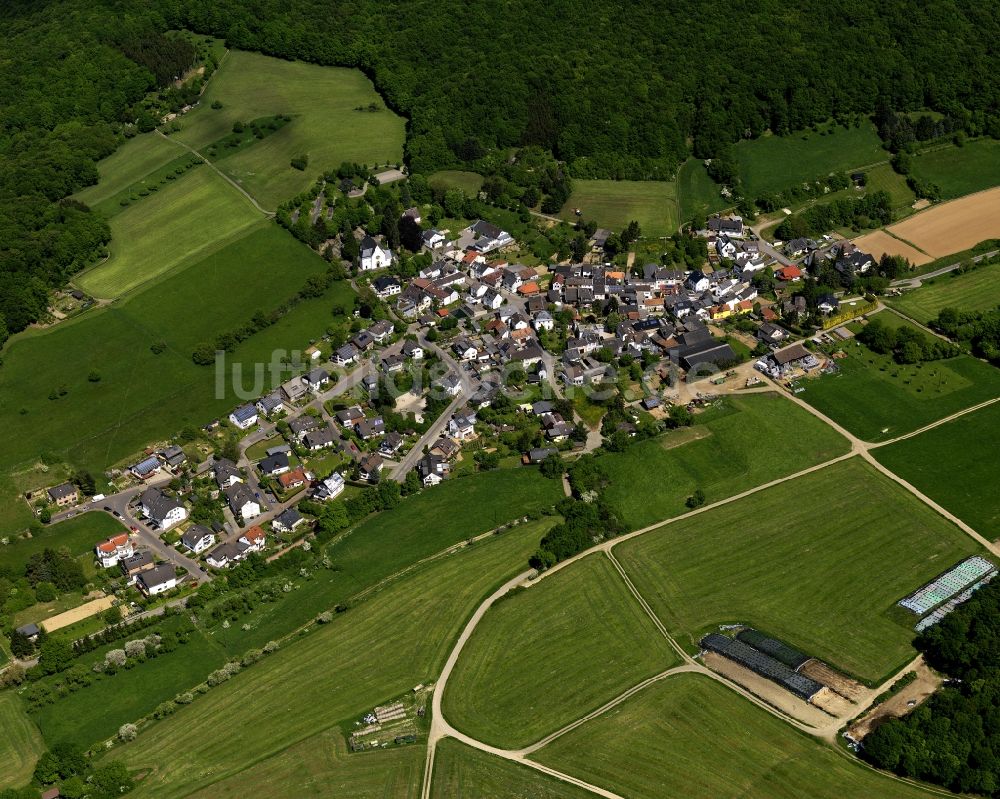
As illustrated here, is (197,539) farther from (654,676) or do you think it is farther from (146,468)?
(654,676)

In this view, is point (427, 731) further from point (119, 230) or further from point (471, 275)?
point (119, 230)

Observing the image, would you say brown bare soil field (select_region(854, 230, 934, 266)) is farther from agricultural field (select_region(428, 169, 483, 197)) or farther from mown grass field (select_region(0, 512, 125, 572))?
mown grass field (select_region(0, 512, 125, 572))

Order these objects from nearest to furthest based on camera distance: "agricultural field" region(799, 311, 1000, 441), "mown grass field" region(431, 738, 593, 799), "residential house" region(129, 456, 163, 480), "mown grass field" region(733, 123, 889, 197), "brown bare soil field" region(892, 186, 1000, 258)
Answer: "mown grass field" region(431, 738, 593, 799) → "residential house" region(129, 456, 163, 480) → "agricultural field" region(799, 311, 1000, 441) → "brown bare soil field" region(892, 186, 1000, 258) → "mown grass field" region(733, 123, 889, 197)

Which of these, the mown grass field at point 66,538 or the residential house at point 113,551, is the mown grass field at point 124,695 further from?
the mown grass field at point 66,538

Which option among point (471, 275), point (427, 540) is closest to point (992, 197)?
point (471, 275)

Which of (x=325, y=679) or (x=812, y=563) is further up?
(x=812, y=563)

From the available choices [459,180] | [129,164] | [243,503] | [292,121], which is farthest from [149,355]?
[292,121]

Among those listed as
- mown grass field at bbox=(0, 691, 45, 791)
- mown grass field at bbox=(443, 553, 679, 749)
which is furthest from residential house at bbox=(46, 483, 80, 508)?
mown grass field at bbox=(443, 553, 679, 749)
